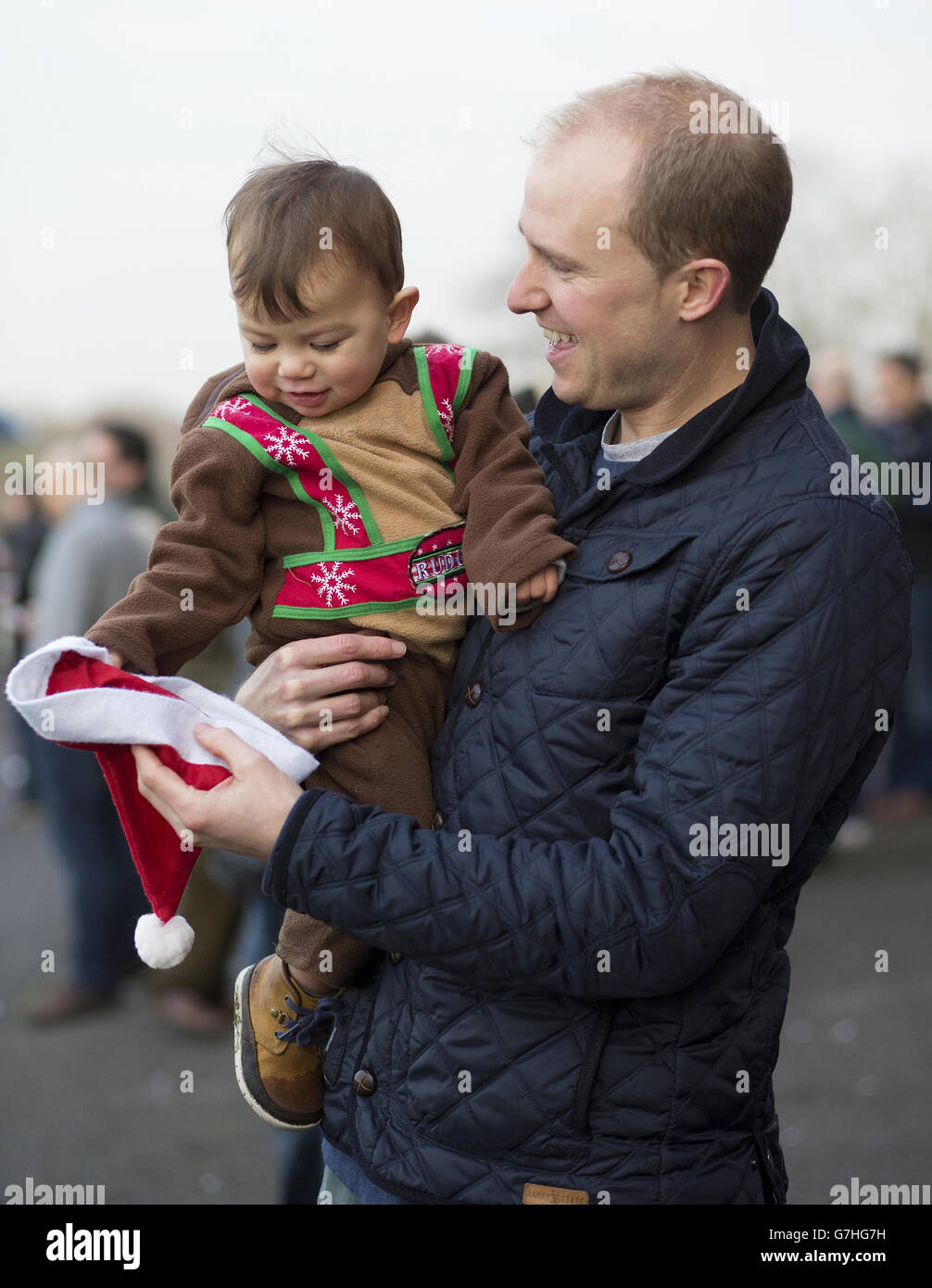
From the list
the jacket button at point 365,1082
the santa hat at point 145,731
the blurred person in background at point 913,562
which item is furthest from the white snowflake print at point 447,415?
the blurred person in background at point 913,562

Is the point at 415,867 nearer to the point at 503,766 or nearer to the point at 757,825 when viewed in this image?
the point at 503,766

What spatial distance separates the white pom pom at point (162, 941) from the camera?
1.93 metres

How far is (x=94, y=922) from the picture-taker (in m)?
5.34

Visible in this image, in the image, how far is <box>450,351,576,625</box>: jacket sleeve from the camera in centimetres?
180

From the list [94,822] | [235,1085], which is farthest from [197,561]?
[94,822]

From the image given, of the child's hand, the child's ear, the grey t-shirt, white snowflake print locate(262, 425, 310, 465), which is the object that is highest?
the child's ear

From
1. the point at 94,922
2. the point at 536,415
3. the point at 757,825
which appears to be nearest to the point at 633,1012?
the point at 757,825

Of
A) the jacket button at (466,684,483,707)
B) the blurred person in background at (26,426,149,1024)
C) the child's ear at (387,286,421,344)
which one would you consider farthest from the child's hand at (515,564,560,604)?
the blurred person in background at (26,426,149,1024)

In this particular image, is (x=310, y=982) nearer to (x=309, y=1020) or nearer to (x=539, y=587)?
(x=309, y=1020)

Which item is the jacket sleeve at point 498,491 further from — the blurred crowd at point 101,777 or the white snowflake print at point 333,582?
the blurred crowd at point 101,777

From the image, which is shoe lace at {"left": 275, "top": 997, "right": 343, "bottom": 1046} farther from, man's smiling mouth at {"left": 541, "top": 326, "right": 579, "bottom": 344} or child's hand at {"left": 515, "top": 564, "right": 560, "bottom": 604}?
man's smiling mouth at {"left": 541, "top": 326, "right": 579, "bottom": 344}

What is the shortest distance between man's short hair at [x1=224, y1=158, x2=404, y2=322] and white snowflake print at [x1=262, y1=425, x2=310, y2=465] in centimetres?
17

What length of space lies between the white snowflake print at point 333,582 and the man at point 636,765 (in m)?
0.15

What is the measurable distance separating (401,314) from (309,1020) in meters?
1.10
